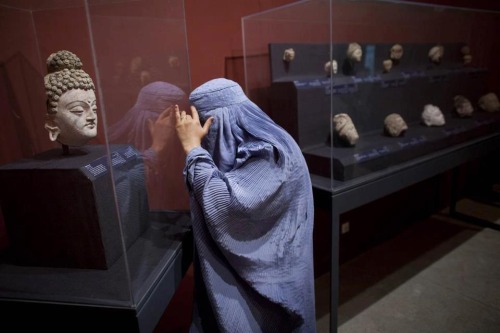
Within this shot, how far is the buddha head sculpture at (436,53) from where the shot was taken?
115 inches

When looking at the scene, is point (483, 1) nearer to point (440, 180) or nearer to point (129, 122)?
point (440, 180)

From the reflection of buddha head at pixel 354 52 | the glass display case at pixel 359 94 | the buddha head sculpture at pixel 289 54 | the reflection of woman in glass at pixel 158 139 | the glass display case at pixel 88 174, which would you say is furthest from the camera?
the reflection of buddha head at pixel 354 52

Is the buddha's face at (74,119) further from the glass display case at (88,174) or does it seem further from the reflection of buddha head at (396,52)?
the reflection of buddha head at (396,52)

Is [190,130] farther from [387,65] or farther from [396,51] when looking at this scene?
[396,51]

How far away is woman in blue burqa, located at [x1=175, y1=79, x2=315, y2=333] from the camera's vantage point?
119cm

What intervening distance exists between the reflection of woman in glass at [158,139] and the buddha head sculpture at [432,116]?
76.6 inches

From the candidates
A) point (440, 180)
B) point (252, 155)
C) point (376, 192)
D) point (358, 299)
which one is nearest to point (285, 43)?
point (376, 192)

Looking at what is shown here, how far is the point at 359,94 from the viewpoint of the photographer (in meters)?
2.21

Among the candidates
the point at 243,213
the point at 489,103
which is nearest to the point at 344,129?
the point at 243,213

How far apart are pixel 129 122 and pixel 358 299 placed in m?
2.06

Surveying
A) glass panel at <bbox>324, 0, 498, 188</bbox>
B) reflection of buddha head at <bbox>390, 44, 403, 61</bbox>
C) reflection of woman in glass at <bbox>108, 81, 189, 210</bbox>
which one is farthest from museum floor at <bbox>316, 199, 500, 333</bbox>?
reflection of buddha head at <bbox>390, 44, 403, 61</bbox>

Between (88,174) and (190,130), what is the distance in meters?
0.38

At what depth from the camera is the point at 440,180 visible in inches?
155

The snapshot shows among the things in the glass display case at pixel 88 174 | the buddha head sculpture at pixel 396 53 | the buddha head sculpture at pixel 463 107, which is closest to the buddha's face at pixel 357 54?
the buddha head sculpture at pixel 396 53
